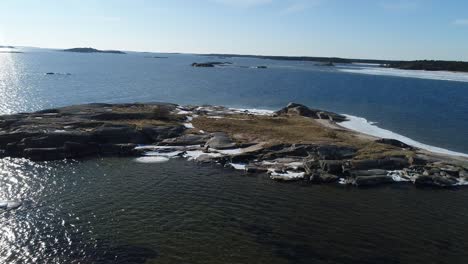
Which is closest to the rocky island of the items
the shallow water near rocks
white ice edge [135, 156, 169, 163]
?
white ice edge [135, 156, 169, 163]

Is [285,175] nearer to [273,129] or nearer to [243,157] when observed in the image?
[243,157]

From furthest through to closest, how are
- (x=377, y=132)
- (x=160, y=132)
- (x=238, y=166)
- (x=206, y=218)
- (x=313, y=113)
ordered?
(x=313, y=113), (x=377, y=132), (x=160, y=132), (x=238, y=166), (x=206, y=218)

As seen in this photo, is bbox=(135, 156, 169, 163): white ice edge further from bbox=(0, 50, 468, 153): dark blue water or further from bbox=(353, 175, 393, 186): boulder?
bbox=(0, 50, 468, 153): dark blue water

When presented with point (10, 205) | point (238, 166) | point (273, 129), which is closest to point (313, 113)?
point (273, 129)

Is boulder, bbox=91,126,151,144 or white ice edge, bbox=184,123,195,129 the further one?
white ice edge, bbox=184,123,195,129

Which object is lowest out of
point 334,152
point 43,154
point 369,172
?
point 43,154

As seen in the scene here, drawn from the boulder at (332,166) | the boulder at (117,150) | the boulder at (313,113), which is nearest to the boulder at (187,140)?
the boulder at (117,150)

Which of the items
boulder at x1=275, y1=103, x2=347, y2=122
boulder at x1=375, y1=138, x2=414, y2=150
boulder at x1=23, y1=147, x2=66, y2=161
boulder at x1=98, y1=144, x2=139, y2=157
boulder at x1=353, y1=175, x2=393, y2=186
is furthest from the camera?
boulder at x1=275, y1=103, x2=347, y2=122

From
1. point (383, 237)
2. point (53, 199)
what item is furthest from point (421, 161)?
point (53, 199)
